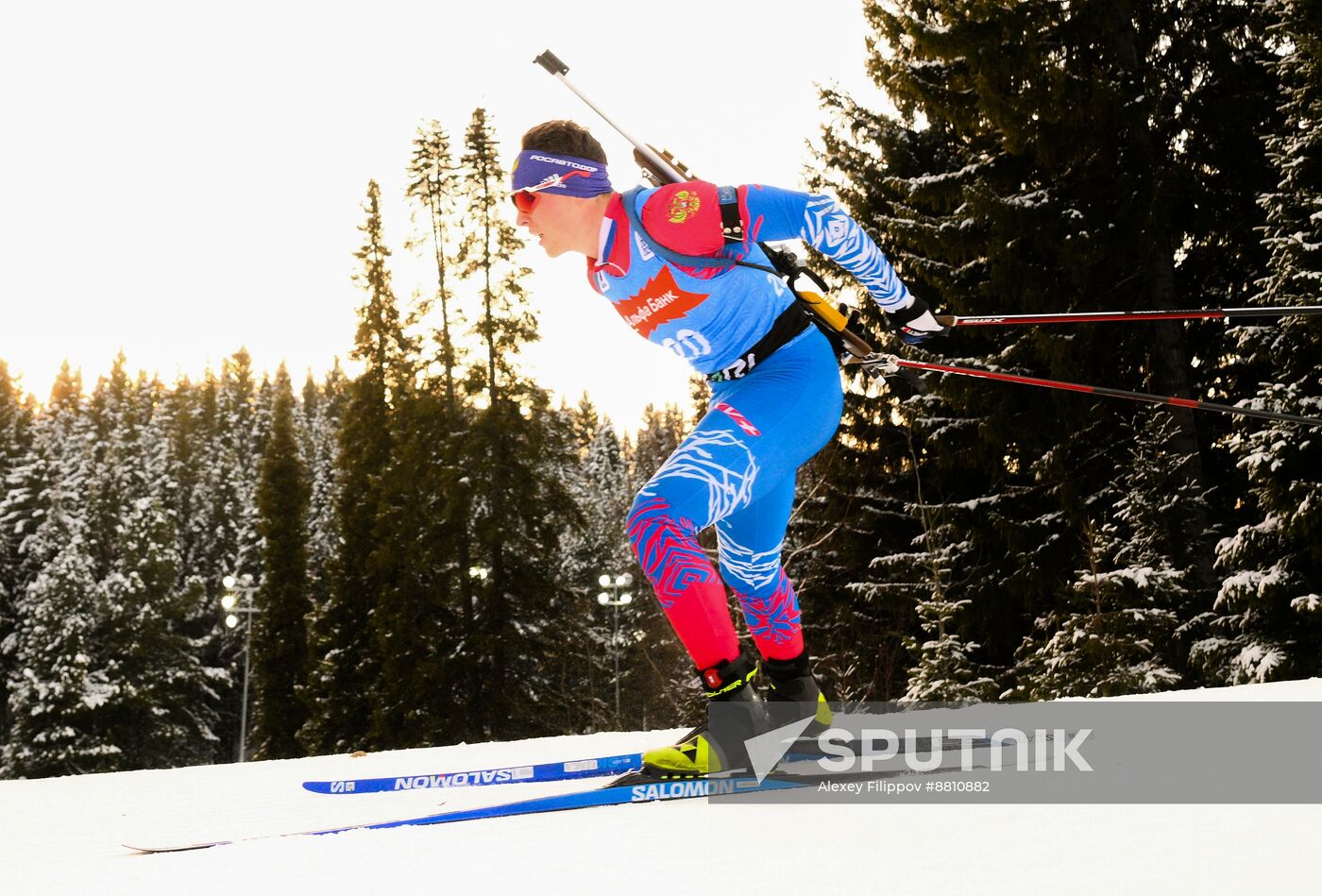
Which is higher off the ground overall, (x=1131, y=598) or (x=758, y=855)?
(x=1131, y=598)

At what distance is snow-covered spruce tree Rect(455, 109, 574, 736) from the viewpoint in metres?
21.0

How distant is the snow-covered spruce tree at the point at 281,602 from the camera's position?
31891 millimetres

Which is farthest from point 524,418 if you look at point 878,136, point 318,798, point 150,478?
point 150,478

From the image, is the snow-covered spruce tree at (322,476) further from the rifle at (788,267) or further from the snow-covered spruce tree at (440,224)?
the rifle at (788,267)

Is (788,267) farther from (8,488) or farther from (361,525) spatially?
(8,488)

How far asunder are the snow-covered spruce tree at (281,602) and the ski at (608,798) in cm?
2898

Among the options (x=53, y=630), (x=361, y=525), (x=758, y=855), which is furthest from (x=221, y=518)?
(x=758, y=855)

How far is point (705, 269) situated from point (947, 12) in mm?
10245

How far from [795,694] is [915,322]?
3.83ft

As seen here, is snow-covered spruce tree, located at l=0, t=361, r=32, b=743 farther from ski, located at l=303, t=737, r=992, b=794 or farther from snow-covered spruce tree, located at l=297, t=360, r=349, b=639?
ski, located at l=303, t=737, r=992, b=794

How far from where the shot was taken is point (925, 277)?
40.9 feet

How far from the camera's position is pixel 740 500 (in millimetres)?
2771

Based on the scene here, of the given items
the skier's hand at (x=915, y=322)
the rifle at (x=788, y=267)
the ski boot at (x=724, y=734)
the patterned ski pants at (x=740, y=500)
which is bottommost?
the ski boot at (x=724, y=734)

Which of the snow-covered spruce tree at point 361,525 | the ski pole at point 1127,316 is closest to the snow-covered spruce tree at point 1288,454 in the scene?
the ski pole at point 1127,316
